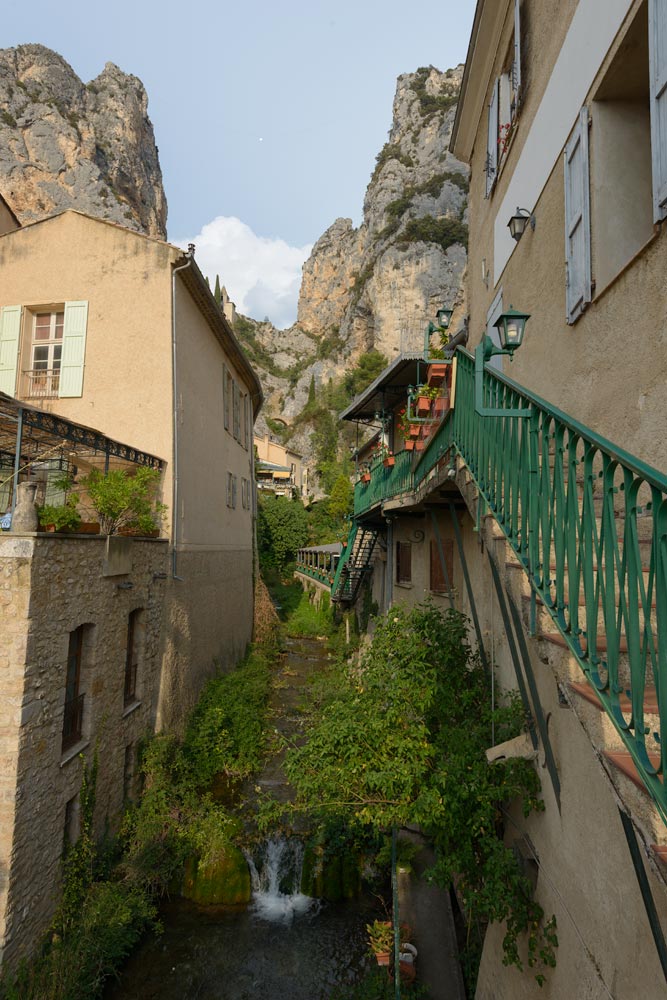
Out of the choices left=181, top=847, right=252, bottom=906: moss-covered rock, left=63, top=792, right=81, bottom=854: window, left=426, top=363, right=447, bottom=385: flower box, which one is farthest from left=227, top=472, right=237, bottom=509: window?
left=63, top=792, right=81, bottom=854: window

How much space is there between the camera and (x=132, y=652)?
941 cm

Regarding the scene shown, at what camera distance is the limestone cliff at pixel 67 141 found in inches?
1586

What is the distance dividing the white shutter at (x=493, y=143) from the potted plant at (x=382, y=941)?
31.4ft

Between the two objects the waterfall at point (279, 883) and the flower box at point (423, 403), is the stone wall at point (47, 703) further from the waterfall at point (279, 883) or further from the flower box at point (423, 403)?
the flower box at point (423, 403)

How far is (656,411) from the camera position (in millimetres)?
3188

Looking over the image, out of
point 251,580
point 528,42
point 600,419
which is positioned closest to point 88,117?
point 251,580

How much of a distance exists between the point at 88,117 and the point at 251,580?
46591 mm

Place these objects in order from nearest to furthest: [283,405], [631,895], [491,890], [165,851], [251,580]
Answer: [631,895] < [491,890] < [165,851] < [251,580] < [283,405]

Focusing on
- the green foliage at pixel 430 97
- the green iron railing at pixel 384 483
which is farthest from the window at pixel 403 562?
the green foliage at pixel 430 97

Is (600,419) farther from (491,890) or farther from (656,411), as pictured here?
(491,890)

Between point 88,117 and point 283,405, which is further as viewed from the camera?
point 283,405

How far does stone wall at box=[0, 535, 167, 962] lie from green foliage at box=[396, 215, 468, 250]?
53769 millimetres

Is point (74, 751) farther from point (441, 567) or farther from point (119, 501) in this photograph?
point (441, 567)

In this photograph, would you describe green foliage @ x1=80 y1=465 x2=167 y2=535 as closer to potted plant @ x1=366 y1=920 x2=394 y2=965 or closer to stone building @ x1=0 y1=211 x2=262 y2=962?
stone building @ x1=0 y1=211 x2=262 y2=962
